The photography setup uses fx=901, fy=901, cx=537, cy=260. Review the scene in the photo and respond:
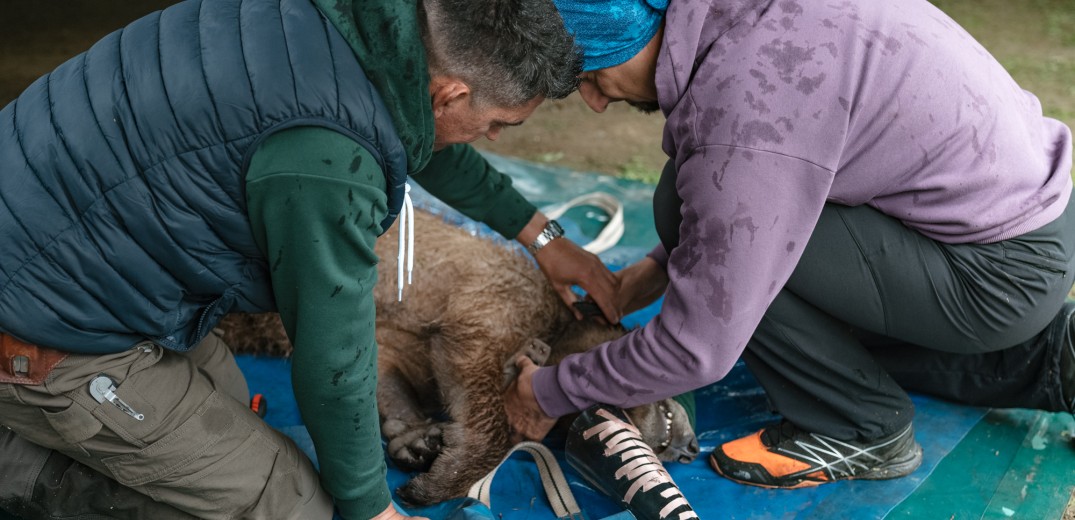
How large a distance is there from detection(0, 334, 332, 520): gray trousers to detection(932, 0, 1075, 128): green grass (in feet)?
19.3

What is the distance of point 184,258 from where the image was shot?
6.40 ft

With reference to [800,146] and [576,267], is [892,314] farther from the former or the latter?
[576,267]

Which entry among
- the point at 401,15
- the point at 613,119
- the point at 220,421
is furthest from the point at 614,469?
the point at 613,119

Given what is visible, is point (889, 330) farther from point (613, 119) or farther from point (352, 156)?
point (613, 119)

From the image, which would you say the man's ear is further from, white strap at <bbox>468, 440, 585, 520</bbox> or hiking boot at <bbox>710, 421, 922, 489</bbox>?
hiking boot at <bbox>710, 421, 922, 489</bbox>

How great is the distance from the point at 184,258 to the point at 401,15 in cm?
71

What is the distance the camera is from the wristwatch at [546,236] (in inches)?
125

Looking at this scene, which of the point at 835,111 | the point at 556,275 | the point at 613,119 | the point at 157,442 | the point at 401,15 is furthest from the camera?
the point at 613,119

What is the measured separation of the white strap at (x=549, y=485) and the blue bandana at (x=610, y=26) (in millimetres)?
1252

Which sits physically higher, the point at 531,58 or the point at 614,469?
the point at 531,58

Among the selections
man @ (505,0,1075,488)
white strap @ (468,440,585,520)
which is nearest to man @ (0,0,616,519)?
man @ (505,0,1075,488)

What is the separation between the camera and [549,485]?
2.77 m

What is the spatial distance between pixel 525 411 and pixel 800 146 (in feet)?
4.27

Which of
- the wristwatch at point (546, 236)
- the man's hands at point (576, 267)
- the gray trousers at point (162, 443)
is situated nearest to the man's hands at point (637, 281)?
the man's hands at point (576, 267)
